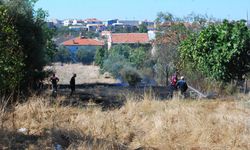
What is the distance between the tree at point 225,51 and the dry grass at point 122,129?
6.69 m

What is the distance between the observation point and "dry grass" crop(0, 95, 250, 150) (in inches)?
309

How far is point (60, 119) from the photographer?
404 inches

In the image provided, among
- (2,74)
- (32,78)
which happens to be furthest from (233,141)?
(32,78)

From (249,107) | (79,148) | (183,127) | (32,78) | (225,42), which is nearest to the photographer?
(79,148)

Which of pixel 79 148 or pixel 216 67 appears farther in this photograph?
pixel 216 67

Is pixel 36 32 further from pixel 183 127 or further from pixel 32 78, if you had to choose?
pixel 183 127

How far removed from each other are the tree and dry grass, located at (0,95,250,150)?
22.0ft

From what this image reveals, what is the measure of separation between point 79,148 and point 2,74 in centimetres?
460

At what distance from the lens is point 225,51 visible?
17812 mm

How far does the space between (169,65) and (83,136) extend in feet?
95.1

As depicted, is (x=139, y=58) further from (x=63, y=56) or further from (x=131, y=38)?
(x=131, y=38)

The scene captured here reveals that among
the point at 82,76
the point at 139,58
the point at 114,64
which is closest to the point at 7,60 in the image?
the point at 139,58

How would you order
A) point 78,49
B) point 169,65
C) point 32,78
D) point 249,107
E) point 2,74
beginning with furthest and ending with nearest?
point 78,49 < point 169,65 < point 32,78 < point 249,107 < point 2,74

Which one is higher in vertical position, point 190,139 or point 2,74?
point 2,74
